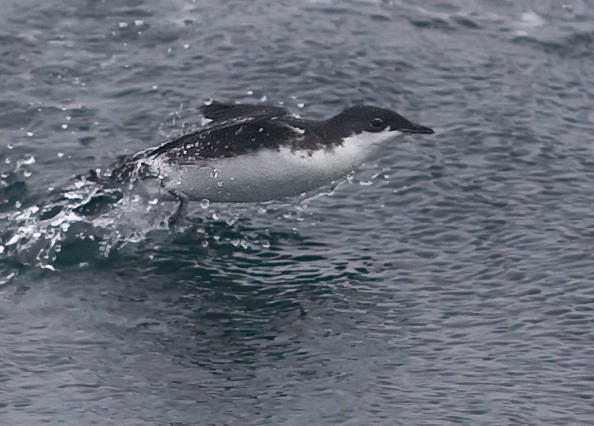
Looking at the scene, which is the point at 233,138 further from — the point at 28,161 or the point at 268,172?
the point at 28,161

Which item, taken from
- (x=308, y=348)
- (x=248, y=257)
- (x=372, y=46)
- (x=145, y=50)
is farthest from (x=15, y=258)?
(x=372, y=46)

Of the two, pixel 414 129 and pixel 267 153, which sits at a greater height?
pixel 414 129

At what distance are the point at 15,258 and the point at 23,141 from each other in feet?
10.6

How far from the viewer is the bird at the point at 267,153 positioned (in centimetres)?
1502

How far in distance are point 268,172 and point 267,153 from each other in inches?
8.9

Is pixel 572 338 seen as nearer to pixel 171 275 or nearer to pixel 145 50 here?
pixel 171 275

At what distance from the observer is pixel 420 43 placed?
20.8 meters

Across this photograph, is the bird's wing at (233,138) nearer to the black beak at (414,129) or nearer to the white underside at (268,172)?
the white underside at (268,172)

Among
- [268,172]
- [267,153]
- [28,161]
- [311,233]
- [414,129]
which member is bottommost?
[311,233]

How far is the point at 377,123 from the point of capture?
50.3 ft

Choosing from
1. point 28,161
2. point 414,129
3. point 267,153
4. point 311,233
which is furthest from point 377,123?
point 28,161

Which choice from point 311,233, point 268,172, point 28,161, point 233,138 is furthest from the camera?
point 28,161

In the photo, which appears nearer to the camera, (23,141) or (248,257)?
(248,257)

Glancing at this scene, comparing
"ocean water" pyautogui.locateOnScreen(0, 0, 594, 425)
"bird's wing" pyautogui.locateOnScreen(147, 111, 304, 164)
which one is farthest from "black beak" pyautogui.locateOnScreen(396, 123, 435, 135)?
"ocean water" pyautogui.locateOnScreen(0, 0, 594, 425)
